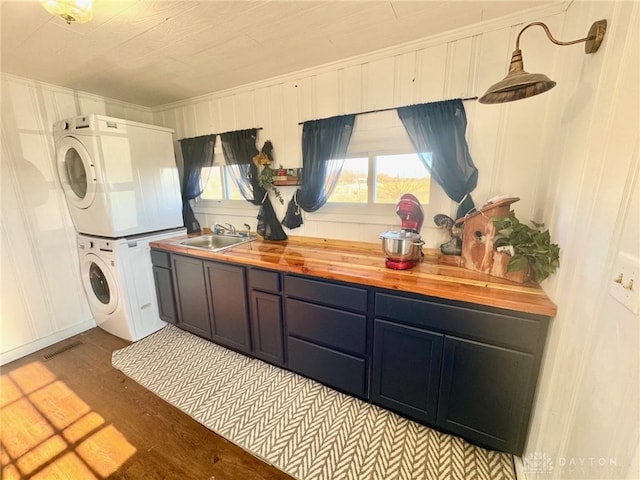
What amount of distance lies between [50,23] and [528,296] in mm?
2869

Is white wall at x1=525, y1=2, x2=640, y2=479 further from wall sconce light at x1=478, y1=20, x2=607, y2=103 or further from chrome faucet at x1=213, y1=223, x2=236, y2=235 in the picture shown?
chrome faucet at x1=213, y1=223, x2=236, y2=235

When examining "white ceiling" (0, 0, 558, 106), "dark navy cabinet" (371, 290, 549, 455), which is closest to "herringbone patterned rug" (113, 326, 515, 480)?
"dark navy cabinet" (371, 290, 549, 455)

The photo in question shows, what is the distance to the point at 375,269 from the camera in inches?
63.5

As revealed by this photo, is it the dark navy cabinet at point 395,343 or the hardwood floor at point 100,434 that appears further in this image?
the hardwood floor at point 100,434

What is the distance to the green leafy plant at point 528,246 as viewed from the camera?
1171 mm

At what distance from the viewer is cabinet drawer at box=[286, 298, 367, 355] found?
1.56 metres

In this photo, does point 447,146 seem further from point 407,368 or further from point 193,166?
point 193,166

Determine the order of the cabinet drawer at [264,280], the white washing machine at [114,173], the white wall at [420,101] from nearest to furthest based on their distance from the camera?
1. the white wall at [420,101]
2. the cabinet drawer at [264,280]
3. the white washing machine at [114,173]

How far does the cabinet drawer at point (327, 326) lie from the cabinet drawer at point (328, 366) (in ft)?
0.20

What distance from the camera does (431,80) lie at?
170cm

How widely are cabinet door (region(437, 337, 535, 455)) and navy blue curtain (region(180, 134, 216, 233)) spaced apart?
273 centimetres

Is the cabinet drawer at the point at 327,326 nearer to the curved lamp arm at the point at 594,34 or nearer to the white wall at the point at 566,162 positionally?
the white wall at the point at 566,162

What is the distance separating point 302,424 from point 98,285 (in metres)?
2.38

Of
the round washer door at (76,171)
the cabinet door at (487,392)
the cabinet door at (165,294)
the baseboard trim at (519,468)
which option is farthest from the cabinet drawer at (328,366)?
the round washer door at (76,171)
